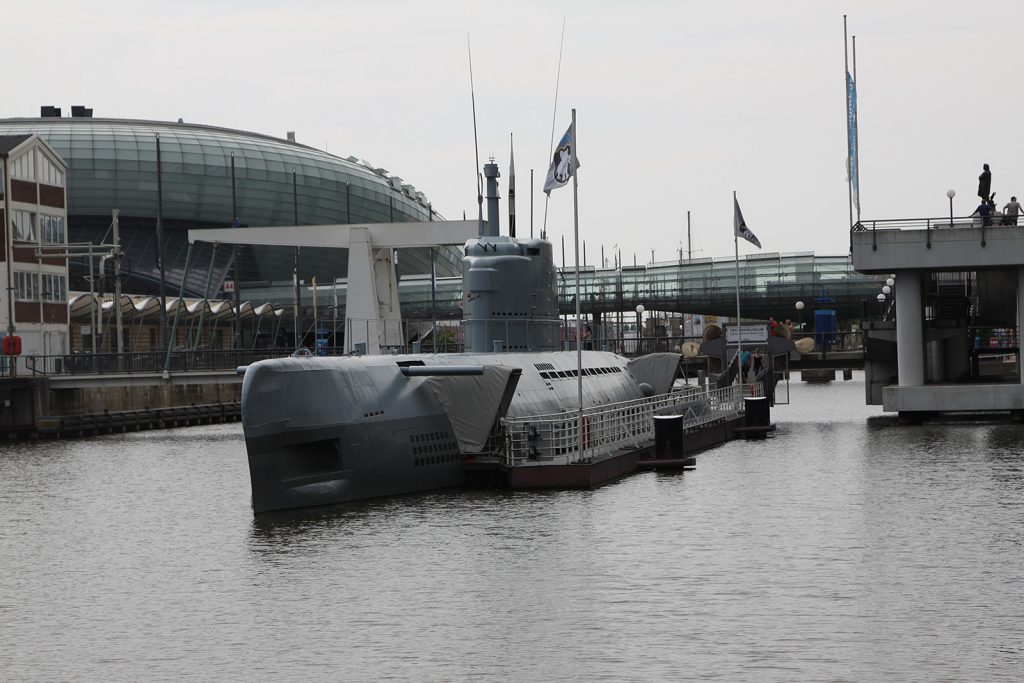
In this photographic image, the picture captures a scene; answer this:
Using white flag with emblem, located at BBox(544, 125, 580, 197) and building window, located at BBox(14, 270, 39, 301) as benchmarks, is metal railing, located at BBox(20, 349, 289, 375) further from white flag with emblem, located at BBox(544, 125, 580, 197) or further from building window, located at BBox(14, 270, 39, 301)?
white flag with emblem, located at BBox(544, 125, 580, 197)

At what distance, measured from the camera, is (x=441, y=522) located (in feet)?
100

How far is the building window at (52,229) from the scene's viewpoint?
79.8 metres

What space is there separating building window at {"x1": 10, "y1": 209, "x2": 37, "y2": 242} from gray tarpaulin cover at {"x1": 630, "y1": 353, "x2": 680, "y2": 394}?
3666 cm

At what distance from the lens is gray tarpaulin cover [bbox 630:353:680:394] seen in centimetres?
5662

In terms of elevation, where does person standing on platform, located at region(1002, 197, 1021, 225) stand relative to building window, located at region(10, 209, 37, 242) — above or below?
below

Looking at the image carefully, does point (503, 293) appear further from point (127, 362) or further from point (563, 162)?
point (127, 362)

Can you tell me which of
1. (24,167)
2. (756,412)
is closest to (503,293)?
(756,412)

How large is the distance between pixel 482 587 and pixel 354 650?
179 inches

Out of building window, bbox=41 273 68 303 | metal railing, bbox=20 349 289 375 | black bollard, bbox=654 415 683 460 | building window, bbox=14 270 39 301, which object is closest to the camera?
black bollard, bbox=654 415 683 460

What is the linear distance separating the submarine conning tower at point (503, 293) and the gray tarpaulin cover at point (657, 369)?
41.8ft

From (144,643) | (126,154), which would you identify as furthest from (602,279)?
A: (144,643)

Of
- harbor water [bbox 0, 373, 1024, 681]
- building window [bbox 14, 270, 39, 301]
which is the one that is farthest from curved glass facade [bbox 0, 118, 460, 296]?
harbor water [bbox 0, 373, 1024, 681]

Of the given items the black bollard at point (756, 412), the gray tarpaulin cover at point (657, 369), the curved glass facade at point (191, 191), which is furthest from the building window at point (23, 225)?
the curved glass facade at point (191, 191)

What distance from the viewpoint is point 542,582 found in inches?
946
